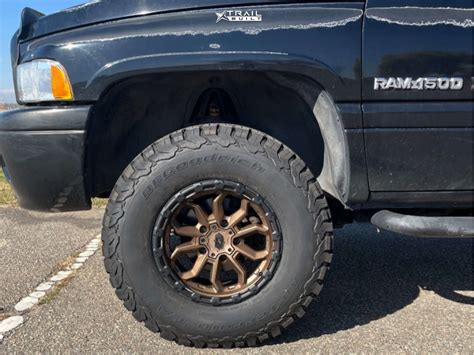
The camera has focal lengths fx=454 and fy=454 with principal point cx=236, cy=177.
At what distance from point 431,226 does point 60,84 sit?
191 cm

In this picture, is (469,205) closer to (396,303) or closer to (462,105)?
(462,105)

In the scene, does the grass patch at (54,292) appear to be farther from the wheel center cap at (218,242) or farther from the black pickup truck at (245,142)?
the wheel center cap at (218,242)

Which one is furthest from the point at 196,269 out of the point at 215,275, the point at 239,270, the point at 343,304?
the point at 343,304

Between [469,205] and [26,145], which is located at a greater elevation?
[26,145]

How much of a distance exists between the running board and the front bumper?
1.55 metres

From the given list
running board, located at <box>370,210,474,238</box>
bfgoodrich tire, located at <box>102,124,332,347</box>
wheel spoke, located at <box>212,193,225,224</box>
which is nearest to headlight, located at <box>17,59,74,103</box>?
bfgoodrich tire, located at <box>102,124,332,347</box>

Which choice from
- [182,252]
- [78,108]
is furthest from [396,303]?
[78,108]

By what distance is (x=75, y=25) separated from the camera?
2.24 metres

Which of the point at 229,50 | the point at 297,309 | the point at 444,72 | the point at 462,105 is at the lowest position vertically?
the point at 297,309

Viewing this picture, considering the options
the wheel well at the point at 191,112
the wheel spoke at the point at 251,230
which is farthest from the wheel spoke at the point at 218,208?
the wheel well at the point at 191,112

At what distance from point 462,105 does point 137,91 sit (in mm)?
1636

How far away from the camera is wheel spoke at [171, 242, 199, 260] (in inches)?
89.5

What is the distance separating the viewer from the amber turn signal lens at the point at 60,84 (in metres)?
2.17

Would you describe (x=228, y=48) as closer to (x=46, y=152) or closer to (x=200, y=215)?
(x=200, y=215)
